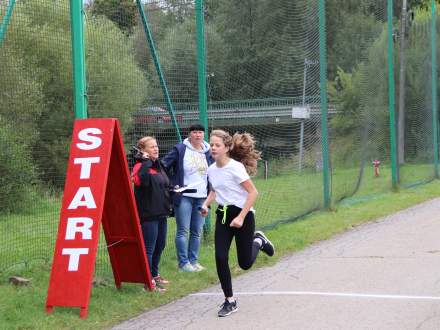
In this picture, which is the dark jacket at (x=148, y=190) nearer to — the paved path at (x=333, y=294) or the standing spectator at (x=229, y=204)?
the standing spectator at (x=229, y=204)

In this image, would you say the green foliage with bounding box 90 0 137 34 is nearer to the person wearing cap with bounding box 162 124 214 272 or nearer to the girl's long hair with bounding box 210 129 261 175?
the person wearing cap with bounding box 162 124 214 272

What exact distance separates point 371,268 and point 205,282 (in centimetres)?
198

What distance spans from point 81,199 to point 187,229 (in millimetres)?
2051

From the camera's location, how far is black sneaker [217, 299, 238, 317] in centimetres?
653

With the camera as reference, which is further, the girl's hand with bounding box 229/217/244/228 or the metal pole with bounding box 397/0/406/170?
the metal pole with bounding box 397/0/406/170

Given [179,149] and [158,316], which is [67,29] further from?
[158,316]

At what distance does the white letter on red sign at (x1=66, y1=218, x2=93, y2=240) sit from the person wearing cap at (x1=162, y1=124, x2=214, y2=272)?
6.22ft

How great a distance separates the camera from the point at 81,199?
258 inches

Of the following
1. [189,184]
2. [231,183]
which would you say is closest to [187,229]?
[189,184]

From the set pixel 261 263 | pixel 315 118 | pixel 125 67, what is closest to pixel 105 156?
pixel 125 67

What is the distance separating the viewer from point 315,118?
13633 millimetres

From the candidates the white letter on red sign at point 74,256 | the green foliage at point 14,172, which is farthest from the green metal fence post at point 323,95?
the white letter on red sign at point 74,256

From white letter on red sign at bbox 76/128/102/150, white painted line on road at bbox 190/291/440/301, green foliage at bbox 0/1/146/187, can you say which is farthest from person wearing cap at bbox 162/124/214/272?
white letter on red sign at bbox 76/128/102/150

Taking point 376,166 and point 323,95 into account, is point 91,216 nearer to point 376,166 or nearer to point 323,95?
point 323,95
